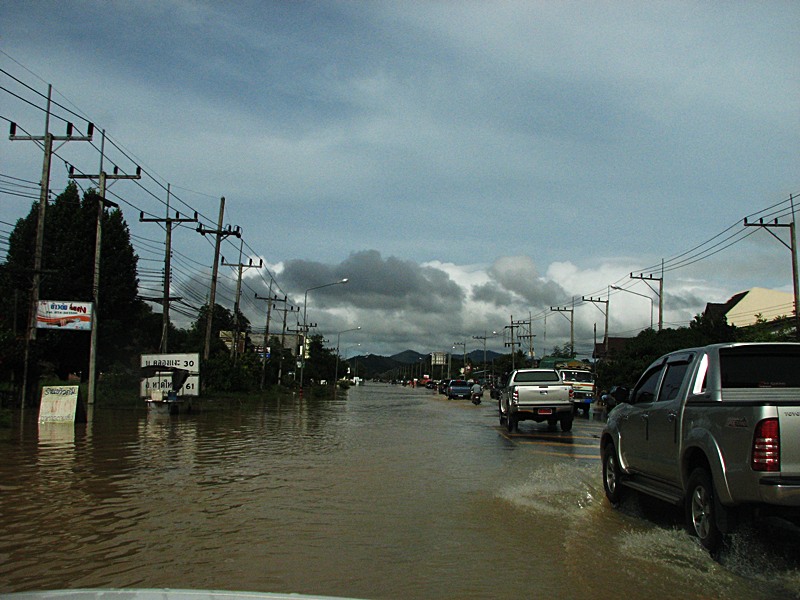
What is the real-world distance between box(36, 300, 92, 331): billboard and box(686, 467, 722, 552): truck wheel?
28231 millimetres

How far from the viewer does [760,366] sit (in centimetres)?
760

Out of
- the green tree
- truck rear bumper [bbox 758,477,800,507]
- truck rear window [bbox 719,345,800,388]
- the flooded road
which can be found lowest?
the flooded road

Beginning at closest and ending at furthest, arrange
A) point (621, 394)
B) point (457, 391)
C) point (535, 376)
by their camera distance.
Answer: point (621, 394) → point (535, 376) → point (457, 391)

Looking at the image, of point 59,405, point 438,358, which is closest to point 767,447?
point 59,405

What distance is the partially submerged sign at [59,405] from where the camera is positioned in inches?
883

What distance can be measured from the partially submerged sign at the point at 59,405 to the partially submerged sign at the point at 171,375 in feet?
21.3

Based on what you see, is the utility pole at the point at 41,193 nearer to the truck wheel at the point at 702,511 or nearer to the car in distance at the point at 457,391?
the truck wheel at the point at 702,511

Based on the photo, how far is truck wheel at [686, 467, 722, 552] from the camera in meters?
6.62

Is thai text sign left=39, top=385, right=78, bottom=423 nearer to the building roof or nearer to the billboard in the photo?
the billboard

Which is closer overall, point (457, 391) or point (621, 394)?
point (621, 394)

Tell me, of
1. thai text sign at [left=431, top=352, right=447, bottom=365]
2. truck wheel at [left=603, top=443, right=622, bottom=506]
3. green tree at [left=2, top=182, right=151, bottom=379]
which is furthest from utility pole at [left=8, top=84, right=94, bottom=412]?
thai text sign at [left=431, top=352, right=447, bottom=365]

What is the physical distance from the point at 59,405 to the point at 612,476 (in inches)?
719

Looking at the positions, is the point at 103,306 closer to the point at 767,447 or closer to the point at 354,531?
the point at 354,531

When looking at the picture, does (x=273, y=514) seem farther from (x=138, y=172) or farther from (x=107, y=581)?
(x=138, y=172)
